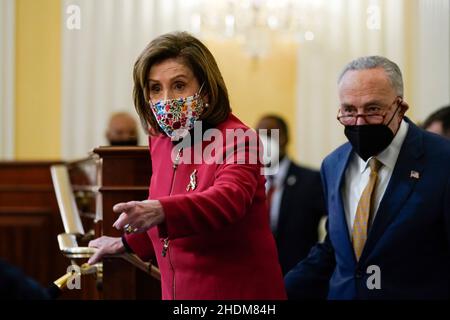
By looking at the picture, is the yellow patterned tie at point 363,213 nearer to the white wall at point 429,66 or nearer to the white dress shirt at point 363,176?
the white dress shirt at point 363,176

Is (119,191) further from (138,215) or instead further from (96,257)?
(138,215)

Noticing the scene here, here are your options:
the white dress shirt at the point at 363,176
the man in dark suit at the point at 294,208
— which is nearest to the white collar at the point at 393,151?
the white dress shirt at the point at 363,176

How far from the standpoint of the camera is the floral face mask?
6.88 feet

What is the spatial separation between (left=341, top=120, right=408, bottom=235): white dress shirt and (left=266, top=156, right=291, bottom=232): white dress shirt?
7.20ft

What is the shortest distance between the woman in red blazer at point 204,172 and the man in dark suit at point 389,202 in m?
0.50

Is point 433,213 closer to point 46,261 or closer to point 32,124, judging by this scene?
point 46,261

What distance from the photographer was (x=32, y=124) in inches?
300

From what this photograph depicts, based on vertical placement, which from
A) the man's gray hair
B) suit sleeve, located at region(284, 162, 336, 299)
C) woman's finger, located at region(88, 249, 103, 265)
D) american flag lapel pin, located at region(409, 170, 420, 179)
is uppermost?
the man's gray hair

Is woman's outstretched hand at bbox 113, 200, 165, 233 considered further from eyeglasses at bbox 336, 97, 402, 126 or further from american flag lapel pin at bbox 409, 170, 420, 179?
american flag lapel pin at bbox 409, 170, 420, 179

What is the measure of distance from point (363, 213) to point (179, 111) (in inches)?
32.0

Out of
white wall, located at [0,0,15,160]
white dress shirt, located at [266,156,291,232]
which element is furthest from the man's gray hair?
white wall, located at [0,0,15,160]

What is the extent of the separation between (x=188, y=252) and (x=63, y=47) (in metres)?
5.49

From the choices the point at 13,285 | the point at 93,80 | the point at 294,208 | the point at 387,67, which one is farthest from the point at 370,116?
the point at 93,80

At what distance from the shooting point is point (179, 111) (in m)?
2.10
